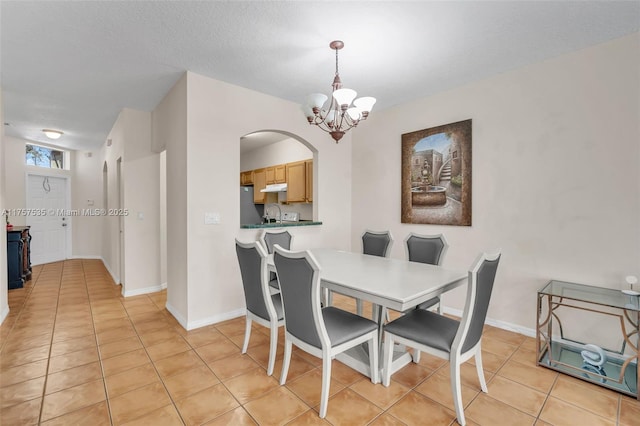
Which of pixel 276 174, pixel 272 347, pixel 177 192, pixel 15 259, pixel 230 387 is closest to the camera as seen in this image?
pixel 230 387

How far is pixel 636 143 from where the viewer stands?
231 cm

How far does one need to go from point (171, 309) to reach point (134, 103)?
8.91 feet

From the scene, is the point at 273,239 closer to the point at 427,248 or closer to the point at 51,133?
the point at 427,248

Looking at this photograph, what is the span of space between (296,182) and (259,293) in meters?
3.24

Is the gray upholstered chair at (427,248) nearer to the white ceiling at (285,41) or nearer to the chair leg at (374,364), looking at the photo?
the chair leg at (374,364)

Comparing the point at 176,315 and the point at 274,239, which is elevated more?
the point at 274,239

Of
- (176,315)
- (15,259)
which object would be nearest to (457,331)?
(176,315)

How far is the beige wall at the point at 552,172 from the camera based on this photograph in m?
2.37

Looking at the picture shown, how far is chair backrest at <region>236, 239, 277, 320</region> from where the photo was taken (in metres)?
2.14

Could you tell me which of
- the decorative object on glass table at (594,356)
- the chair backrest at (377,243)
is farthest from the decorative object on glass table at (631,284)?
the chair backrest at (377,243)

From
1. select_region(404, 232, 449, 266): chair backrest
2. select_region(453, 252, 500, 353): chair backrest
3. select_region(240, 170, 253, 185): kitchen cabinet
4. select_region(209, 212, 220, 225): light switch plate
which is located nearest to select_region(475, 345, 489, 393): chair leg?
select_region(453, 252, 500, 353): chair backrest

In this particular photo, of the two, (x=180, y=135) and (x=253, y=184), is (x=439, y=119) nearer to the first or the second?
(x=180, y=135)

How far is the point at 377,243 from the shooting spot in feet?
10.8

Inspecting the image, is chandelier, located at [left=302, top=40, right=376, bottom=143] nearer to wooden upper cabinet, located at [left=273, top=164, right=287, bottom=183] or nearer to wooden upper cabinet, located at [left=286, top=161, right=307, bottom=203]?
wooden upper cabinet, located at [left=286, top=161, right=307, bottom=203]
